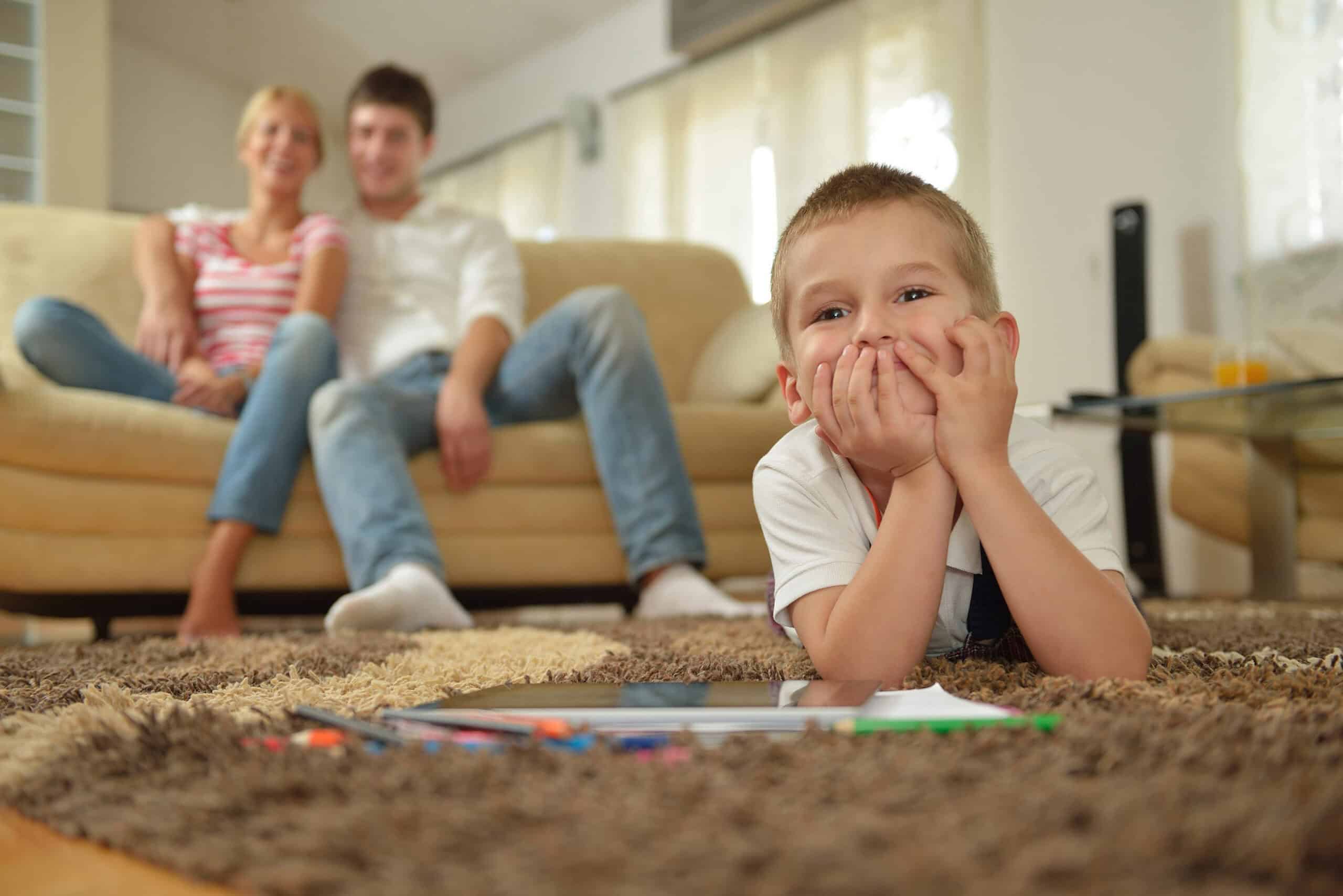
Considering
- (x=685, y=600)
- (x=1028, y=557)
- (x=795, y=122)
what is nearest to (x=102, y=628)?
(x=685, y=600)

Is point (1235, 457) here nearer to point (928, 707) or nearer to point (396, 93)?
point (396, 93)

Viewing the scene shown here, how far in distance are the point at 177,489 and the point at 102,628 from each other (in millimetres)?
257

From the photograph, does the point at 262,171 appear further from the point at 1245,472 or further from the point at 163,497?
the point at 1245,472

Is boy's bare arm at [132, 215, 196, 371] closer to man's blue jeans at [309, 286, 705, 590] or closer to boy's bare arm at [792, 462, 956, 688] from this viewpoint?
man's blue jeans at [309, 286, 705, 590]

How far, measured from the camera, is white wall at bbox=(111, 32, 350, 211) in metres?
4.68

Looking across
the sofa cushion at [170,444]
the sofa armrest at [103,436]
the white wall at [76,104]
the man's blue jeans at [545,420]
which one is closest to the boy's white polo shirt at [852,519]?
the man's blue jeans at [545,420]

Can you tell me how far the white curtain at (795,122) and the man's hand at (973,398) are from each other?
214 centimetres

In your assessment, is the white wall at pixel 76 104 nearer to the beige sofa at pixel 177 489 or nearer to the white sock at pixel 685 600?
the beige sofa at pixel 177 489

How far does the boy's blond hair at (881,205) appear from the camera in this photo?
737mm

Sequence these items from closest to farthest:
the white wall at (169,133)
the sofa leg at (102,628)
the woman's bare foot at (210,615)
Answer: the woman's bare foot at (210,615), the sofa leg at (102,628), the white wall at (169,133)

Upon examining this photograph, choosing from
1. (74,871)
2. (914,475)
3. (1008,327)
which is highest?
(1008,327)

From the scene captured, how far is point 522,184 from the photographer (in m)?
4.75

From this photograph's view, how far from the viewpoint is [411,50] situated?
4660mm

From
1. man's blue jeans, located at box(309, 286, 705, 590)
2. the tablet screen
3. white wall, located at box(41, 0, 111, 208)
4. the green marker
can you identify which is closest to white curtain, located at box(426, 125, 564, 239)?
white wall, located at box(41, 0, 111, 208)
